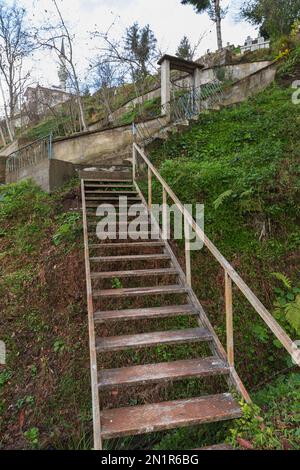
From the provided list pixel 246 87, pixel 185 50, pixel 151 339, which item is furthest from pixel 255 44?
pixel 151 339

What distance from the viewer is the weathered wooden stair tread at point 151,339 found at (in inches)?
121

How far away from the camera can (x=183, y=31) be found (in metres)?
20.9

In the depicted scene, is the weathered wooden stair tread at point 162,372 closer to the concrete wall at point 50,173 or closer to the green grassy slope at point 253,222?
the green grassy slope at point 253,222

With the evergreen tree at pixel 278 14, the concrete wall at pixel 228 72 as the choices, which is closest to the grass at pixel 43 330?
the concrete wall at pixel 228 72

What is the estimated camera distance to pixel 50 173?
7285 millimetres

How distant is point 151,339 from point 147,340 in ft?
0.15

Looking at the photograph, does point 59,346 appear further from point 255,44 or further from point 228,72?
point 255,44

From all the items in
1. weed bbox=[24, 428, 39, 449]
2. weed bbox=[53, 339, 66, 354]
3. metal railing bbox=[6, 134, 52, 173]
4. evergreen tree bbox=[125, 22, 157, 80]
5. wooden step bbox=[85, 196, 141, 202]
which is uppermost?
evergreen tree bbox=[125, 22, 157, 80]

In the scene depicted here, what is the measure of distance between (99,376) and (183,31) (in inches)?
920

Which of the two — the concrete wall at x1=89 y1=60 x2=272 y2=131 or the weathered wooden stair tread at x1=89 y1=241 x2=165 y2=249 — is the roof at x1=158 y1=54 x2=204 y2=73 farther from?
the weathered wooden stair tread at x1=89 y1=241 x2=165 y2=249

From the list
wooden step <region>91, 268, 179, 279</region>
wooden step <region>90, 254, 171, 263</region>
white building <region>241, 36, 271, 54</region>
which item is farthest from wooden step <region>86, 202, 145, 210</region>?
white building <region>241, 36, 271, 54</region>

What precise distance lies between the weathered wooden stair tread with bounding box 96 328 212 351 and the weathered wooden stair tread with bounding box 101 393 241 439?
617mm

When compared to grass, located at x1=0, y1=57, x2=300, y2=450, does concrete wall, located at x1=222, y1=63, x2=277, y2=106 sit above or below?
above

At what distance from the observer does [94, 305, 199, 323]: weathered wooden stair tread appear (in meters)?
3.39
